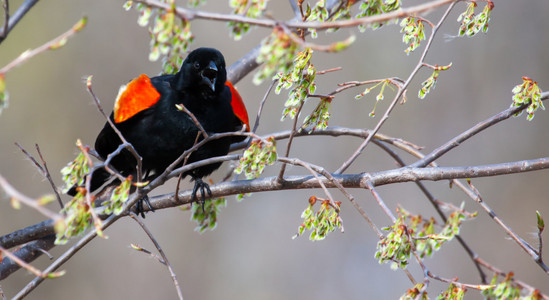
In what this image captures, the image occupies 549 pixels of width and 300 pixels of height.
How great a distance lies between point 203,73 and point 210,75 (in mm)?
44

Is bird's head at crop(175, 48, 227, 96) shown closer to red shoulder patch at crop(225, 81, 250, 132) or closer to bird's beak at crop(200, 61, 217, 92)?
bird's beak at crop(200, 61, 217, 92)

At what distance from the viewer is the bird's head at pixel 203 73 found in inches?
117

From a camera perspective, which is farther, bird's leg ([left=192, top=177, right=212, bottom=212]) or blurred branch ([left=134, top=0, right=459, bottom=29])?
bird's leg ([left=192, top=177, right=212, bottom=212])

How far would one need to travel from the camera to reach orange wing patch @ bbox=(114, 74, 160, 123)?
9.60ft

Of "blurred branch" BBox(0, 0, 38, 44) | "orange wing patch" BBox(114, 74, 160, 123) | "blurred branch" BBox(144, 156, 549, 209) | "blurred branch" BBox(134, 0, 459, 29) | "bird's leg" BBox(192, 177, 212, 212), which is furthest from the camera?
"orange wing patch" BBox(114, 74, 160, 123)

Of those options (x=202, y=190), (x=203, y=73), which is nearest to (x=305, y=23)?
(x=202, y=190)

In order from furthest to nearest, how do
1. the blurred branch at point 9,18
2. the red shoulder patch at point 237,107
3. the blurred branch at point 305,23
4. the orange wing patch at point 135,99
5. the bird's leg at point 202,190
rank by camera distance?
the red shoulder patch at point 237,107, the orange wing patch at point 135,99, the bird's leg at point 202,190, the blurred branch at point 9,18, the blurred branch at point 305,23

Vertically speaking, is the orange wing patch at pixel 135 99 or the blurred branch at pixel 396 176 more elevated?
the orange wing patch at pixel 135 99

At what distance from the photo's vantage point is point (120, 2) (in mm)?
5805

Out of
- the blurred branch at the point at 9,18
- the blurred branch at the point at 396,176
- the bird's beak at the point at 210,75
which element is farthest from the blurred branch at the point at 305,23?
the bird's beak at the point at 210,75

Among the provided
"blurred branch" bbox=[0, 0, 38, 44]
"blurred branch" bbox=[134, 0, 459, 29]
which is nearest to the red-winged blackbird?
"blurred branch" bbox=[0, 0, 38, 44]

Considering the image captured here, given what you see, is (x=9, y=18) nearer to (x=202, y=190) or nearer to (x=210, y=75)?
(x=202, y=190)

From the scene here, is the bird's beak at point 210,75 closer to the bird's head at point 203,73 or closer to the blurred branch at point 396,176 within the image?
the bird's head at point 203,73

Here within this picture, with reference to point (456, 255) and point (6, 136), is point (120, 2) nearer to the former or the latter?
point (6, 136)
